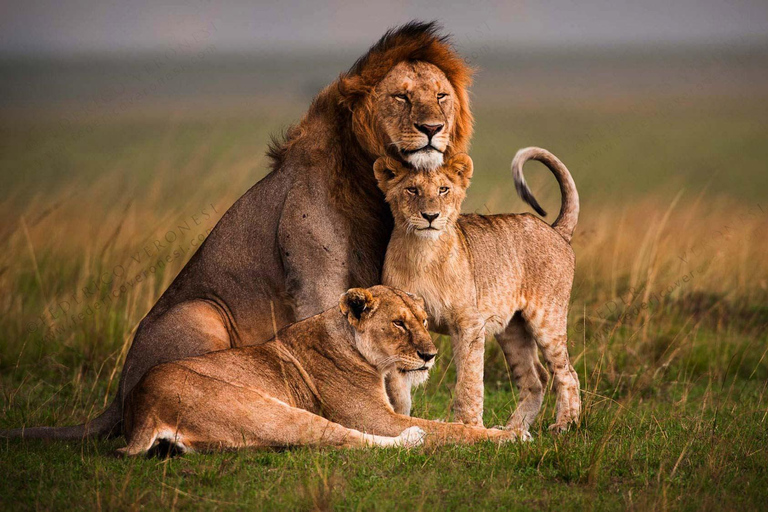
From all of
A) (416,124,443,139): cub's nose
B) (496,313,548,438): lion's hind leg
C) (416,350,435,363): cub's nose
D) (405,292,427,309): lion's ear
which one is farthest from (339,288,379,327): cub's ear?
(496,313,548,438): lion's hind leg

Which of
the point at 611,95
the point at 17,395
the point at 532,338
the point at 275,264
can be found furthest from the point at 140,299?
the point at 611,95

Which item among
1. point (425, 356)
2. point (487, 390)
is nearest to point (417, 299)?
point (425, 356)

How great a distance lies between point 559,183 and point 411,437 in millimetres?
2311

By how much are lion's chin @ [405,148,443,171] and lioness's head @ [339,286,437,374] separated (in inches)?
31.8

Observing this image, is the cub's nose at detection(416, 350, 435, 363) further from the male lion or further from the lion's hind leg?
the lion's hind leg

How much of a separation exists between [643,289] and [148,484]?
6.28 m

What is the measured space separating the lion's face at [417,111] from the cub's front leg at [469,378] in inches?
40.7

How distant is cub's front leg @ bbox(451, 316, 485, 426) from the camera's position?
5895mm

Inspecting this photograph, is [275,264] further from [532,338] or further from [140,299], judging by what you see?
[140,299]

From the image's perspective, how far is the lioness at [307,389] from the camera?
5.23 metres

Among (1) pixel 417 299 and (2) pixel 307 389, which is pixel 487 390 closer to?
(1) pixel 417 299

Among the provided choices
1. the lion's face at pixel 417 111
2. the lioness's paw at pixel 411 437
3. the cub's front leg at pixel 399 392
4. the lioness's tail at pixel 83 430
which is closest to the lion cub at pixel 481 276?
the cub's front leg at pixel 399 392

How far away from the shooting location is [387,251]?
20.2 ft

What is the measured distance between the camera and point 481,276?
6.31m
